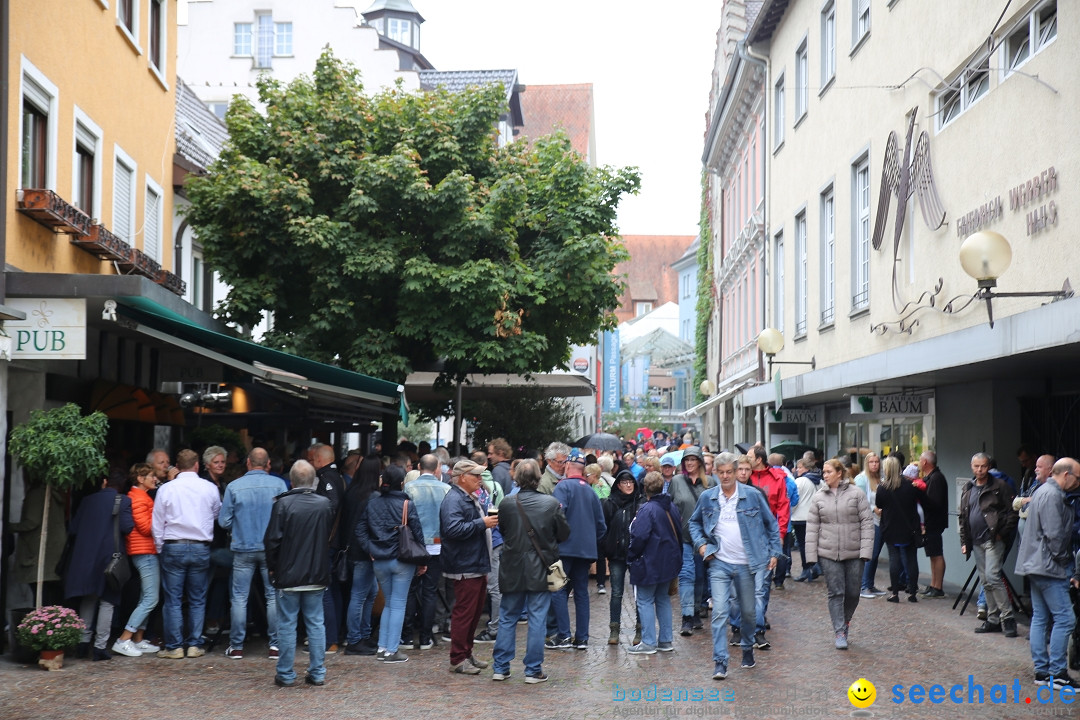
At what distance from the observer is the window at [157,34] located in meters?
18.1

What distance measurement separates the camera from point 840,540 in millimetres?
11125

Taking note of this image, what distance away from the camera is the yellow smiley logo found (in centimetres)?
871

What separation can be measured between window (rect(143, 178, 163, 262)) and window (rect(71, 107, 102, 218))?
8.71ft

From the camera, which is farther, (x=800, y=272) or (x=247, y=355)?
(x=800, y=272)

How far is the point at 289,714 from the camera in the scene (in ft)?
28.0

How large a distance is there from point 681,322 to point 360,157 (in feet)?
233

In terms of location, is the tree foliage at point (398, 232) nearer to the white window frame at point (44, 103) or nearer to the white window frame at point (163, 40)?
the white window frame at point (163, 40)

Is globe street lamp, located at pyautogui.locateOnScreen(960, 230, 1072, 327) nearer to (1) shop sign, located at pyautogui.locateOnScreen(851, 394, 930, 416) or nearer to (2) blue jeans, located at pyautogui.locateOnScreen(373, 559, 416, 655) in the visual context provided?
(2) blue jeans, located at pyautogui.locateOnScreen(373, 559, 416, 655)

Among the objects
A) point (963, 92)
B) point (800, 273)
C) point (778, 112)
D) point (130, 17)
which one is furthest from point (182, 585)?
point (778, 112)

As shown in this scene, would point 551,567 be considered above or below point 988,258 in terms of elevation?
below

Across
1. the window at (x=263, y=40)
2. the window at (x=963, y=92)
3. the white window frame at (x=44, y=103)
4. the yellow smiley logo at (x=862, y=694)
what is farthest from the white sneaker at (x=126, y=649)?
the window at (x=263, y=40)

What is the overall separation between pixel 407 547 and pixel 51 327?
3.51 metres

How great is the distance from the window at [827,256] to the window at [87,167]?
12.0 metres

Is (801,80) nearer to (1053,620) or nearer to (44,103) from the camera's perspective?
(44,103)
